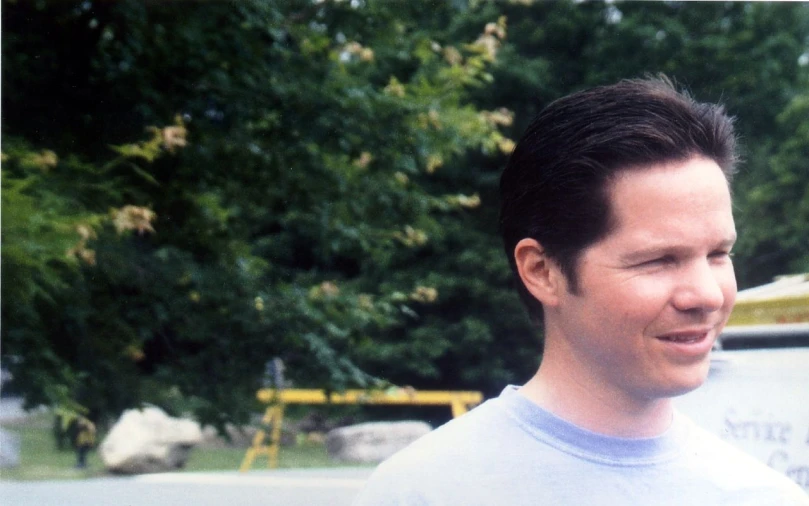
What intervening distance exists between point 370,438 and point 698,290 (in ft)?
5.66

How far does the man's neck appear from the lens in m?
0.95

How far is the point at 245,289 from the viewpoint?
262 cm

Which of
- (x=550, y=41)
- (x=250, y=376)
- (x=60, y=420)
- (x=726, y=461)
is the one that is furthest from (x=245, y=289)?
(x=726, y=461)

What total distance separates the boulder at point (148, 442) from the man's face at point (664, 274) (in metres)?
1.53

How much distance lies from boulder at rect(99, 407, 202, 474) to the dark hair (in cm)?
151

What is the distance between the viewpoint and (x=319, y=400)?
2.72 metres

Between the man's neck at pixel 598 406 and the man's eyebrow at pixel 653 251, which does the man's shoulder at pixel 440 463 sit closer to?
the man's neck at pixel 598 406

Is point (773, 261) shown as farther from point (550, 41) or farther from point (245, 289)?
point (245, 289)

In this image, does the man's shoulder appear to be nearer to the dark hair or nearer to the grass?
the dark hair

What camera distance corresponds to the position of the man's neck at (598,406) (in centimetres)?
95

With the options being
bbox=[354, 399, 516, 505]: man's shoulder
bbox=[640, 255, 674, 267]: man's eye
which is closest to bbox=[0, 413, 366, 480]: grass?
bbox=[354, 399, 516, 505]: man's shoulder

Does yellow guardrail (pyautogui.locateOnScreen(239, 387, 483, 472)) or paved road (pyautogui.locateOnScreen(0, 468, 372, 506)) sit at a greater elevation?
yellow guardrail (pyautogui.locateOnScreen(239, 387, 483, 472))

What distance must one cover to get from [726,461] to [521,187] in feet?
1.12

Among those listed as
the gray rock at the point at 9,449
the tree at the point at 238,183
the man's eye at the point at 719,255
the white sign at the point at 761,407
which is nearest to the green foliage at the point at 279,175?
the tree at the point at 238,183
